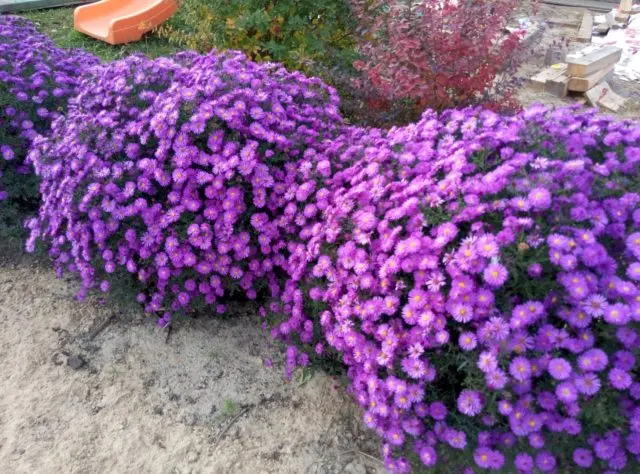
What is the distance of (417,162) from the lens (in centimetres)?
237

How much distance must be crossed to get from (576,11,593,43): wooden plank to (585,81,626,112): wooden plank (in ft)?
5.18

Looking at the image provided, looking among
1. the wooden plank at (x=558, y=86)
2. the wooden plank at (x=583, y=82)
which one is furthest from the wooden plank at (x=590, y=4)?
the wooden plank at (x=558, y=86)

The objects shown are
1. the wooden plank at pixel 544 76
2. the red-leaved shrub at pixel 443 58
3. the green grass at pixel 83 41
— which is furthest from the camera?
the green grass at pixel 83 41

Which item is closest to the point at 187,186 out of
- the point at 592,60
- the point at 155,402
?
the point at 155,402

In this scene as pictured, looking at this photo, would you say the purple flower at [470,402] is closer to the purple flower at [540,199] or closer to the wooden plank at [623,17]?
the purple flower at [540,199]

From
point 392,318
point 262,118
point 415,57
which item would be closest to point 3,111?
point 262,118

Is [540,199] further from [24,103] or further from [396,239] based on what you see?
[24,103]

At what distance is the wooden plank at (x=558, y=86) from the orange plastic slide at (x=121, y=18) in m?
3.89

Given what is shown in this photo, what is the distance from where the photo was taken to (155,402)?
2.64 m

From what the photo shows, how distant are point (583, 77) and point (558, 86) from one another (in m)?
0.22

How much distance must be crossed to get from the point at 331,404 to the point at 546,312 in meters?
1.12

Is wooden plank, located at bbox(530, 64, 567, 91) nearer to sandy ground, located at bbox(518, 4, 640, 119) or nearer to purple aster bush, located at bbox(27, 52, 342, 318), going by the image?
sandy ground, located at bbox(518, 4, 640, 119)

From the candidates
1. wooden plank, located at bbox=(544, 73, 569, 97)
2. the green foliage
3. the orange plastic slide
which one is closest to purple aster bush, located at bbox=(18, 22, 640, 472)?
the green foliage

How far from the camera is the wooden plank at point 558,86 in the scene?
5188mm
